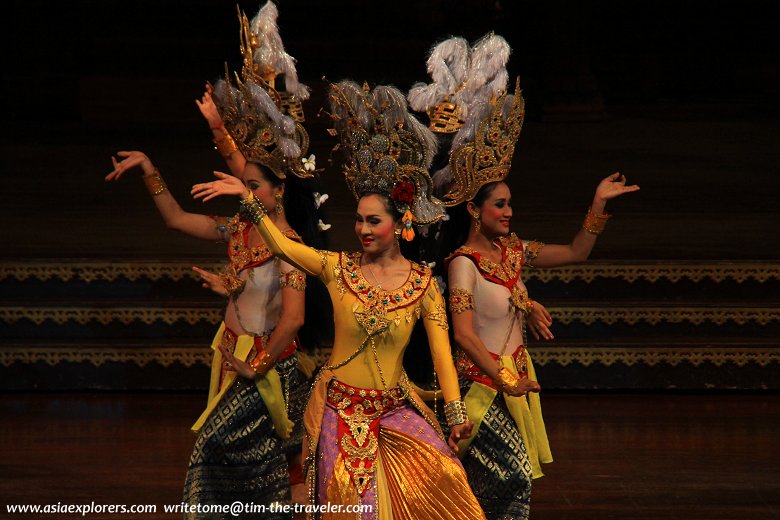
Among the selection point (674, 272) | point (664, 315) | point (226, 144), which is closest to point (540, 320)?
point (226, 144)

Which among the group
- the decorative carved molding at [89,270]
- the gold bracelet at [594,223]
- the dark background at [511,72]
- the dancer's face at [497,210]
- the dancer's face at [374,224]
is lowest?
the dancer's face at [374,224]

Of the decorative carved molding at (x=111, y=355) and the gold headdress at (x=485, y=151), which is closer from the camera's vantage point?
the gold headdress at (x=485, y=151)

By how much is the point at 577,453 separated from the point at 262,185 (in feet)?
6.33

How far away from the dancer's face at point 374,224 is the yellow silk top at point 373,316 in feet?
0.32

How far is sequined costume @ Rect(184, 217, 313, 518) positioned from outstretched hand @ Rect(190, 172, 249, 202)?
0.45 meters

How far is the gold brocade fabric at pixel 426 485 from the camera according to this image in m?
3.75

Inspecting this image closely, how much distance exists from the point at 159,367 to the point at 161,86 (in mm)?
5391

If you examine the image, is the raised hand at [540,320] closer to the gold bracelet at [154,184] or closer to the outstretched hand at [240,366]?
the outstretched hand at [240,366]

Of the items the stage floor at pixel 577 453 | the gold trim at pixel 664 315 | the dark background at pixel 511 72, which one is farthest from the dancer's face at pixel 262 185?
the dark background at pixel 511 72

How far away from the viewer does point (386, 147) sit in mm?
3912

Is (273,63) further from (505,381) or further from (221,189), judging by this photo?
(505,381)

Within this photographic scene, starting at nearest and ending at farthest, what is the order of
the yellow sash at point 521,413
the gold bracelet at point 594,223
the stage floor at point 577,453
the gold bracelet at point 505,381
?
the gold bracelet at point 505,381, the yellow sash at point 521,413, the gold bracelet at point 594,223, the stage floor at point 577,453

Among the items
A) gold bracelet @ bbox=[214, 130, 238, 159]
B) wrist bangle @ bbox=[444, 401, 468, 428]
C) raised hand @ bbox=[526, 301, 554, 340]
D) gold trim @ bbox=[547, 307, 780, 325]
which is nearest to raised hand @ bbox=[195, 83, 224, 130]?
gold bracelet @ bbox=[214, 130, 238, 159]

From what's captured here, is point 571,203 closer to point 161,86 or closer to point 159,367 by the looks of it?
point 159,367
